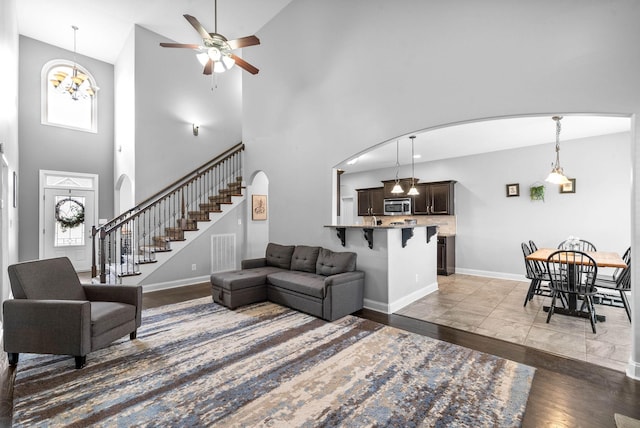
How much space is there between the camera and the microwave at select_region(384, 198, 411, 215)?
25.7 feet

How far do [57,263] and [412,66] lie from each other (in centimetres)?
474

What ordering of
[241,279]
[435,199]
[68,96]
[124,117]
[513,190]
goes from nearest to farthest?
[241,279] < [513,190] < [124,117] < [68,96] < [435,199]

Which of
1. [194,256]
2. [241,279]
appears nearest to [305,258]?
[241,279]

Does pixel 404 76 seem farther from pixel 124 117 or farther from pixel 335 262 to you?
pixel 124 117

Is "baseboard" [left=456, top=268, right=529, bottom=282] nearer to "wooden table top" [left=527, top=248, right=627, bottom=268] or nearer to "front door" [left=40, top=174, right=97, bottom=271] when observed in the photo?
"wooden table top" [left=527, top=248, right=627, bottom=268]

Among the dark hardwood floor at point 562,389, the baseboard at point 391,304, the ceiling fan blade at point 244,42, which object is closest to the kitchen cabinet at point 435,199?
the baseboard at point 391,304

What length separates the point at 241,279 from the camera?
14.3 ft

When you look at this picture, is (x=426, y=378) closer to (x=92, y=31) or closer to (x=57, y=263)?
(x=57, y=263)

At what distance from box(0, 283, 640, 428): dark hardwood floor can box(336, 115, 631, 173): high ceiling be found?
2.62 metres

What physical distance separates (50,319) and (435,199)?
7.14 m

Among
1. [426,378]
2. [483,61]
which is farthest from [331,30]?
[426,378]

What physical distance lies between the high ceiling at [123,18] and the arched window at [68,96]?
0.58 m

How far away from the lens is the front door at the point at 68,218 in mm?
7031

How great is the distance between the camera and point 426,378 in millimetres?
2506
